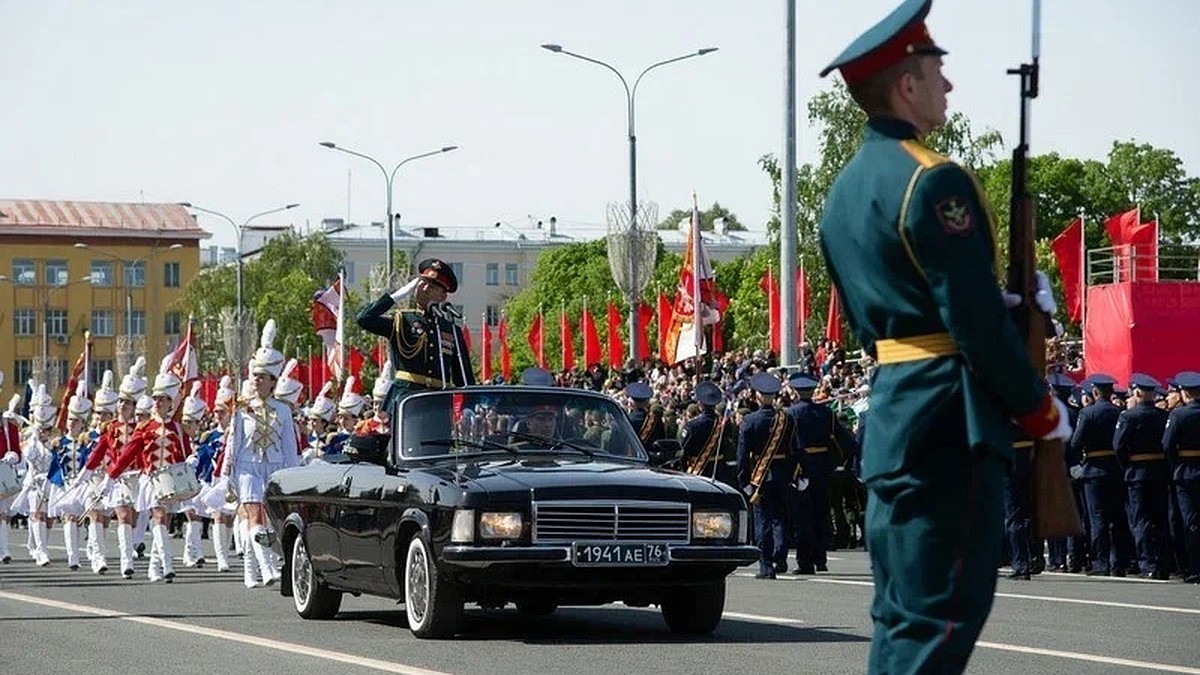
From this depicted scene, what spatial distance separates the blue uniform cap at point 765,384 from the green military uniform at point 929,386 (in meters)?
16.3

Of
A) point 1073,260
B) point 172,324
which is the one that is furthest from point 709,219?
point 1073,260

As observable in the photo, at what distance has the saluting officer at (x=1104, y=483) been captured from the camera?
22938 millimetres

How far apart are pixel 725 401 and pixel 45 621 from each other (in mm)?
13102

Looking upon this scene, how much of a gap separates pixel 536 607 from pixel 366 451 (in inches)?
62.1

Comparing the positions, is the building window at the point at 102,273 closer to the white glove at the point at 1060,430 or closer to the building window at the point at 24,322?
the building window at the point at 24,322

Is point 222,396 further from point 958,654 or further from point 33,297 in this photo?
point 33,297

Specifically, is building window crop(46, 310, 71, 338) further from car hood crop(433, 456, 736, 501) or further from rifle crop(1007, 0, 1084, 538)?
rifle crop(1007, 0, 1084, 538)

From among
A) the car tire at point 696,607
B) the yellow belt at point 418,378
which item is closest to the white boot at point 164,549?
the yellow belt at point 418,378

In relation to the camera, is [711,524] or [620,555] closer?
[620,555]

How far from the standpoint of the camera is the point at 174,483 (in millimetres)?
23375

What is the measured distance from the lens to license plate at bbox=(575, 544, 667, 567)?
1415 cm

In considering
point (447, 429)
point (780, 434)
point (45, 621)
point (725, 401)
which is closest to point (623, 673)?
point (447, 429)

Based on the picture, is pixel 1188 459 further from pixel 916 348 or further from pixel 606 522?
pixel 916 348

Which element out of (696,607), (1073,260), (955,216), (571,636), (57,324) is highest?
(1073,260)
